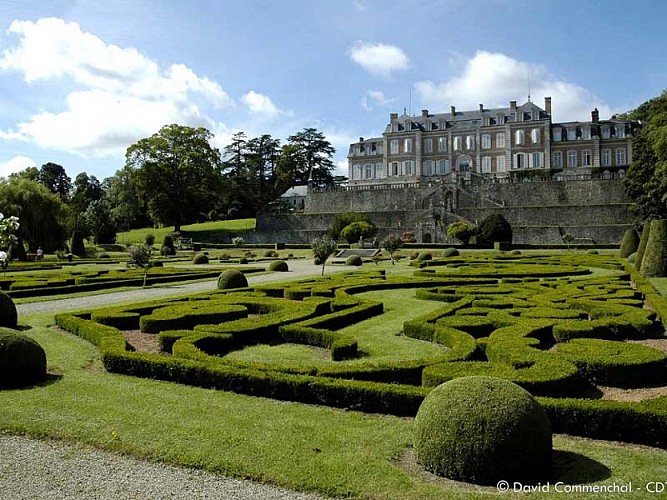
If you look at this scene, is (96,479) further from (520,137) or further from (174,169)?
(520,137)

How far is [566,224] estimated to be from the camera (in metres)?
55.2

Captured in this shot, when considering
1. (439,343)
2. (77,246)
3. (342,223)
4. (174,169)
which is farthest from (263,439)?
(174,169)

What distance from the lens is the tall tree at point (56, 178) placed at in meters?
90.9

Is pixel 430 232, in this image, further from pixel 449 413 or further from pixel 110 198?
pixel 449 413

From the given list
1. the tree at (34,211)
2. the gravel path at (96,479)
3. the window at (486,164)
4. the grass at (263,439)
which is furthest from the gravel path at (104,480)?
the window at (486,164)

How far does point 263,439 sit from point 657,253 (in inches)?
711

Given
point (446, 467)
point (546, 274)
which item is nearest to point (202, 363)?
point (446, 467)

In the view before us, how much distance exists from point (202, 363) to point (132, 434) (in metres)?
1.92

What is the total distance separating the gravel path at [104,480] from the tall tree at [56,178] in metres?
94.2

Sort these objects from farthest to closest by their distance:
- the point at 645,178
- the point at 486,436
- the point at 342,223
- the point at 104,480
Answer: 1. the point at 342,223
2. the point at 645,178
3. the point at 104,480
4. the point at 486,436

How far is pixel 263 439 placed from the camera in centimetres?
550

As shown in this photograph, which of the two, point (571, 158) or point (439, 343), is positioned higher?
point (571, 158)

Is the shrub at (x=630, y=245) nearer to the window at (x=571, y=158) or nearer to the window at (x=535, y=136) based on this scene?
the window at (x=571, y=158)

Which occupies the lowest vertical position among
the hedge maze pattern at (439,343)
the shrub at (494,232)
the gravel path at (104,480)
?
the gravel path at (104,480)
